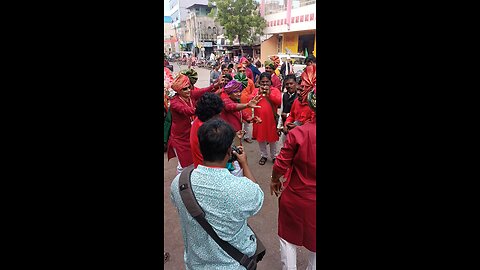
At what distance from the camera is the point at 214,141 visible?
1.46m

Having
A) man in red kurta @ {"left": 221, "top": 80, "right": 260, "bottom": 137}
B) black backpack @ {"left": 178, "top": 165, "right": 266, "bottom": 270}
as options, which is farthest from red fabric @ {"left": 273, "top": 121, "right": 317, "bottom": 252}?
man in red kurta @ {"left": 221, "top": 80, "right": 260, "bottom": 137}

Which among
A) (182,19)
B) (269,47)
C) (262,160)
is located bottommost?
(262,160)

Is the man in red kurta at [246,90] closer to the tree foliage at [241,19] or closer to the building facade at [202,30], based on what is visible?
the tree foliage at [241,19]

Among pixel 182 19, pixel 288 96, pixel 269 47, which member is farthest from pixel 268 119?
pixel 182 19

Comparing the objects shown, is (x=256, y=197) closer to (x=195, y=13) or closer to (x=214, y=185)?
(x=214, y=185)

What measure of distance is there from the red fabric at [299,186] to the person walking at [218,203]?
24.9 inches

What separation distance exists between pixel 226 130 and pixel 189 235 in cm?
57

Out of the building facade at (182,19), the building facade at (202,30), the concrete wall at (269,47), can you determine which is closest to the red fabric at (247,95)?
the concrete wall at (269,47)

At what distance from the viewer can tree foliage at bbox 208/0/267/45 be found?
88.6ft

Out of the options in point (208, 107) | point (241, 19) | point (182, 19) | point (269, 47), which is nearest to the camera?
point (208, 107)

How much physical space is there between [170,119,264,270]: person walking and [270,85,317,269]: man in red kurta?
0.64 metres

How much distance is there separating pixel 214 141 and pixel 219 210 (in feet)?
1.09

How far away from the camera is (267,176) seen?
4.70m

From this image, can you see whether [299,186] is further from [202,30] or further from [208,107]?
[202,30]
